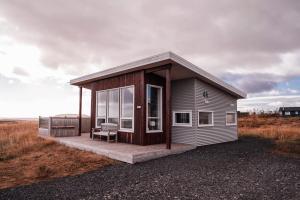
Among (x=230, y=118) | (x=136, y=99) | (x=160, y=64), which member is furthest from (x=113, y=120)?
(x=230, y=118)

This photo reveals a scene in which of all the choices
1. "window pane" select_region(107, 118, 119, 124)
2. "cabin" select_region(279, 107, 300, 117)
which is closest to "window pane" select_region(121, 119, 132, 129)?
"window pane" select_region(107, 118, 119, 124)

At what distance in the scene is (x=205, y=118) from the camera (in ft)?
35.2

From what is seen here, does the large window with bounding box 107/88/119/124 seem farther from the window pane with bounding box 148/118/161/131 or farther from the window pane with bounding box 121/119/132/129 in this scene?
the window pane with bounding box 148/118/161/131

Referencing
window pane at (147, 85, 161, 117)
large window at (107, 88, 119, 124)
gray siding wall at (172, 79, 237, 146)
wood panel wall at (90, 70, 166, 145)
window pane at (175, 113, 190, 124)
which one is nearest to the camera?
wood panel wall at (90, 70, 166, 145)

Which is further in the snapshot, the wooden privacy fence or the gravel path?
the wooden privacy fence

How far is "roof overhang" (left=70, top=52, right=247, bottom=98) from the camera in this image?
7.96 m

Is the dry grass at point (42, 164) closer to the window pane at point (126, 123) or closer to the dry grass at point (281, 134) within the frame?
the window pane at point (126, 123)

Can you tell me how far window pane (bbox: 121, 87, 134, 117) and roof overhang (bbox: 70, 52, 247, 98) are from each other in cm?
86

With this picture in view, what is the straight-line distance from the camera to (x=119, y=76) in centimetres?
1053

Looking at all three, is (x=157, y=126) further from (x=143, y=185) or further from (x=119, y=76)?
(x=143, y=185)

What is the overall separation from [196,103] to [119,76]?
3858 mm

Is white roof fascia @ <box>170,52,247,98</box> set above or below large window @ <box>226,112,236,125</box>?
above

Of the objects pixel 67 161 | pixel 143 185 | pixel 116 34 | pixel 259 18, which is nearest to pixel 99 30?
pixel 116 34

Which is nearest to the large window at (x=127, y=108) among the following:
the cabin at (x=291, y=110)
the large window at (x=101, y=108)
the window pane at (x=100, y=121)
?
the large window at (x=101, y=108)
